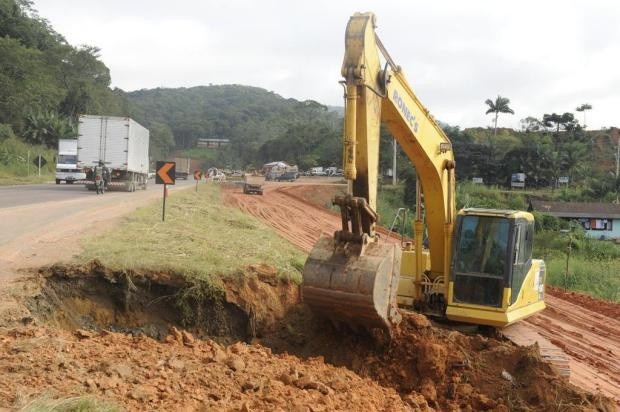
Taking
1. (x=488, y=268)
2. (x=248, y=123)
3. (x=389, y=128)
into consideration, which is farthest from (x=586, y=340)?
(x=248, y=123)

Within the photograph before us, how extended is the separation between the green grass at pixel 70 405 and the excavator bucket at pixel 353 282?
279cm

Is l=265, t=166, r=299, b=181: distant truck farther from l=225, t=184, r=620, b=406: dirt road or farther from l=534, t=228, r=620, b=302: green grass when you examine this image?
Answer: l=534, t=228, r=620, b=302: green grass

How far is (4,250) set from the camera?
942cm

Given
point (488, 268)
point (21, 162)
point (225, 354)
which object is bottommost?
point (225, 354)

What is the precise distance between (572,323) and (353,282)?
10.6 metres

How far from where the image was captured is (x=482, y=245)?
8.51 metres

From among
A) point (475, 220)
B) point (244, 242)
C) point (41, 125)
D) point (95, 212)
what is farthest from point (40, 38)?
point (475, 220)

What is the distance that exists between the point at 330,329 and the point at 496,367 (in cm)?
213

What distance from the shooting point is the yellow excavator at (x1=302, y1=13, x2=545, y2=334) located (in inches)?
249

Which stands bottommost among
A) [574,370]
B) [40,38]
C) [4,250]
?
[574,370]

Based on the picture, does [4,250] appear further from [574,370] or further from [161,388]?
[574,370]

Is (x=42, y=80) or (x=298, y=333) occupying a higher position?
(x=42, y=80)

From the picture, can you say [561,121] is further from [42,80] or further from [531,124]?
[42,80]

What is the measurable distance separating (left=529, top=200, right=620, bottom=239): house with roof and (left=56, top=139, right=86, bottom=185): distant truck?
106 feet
